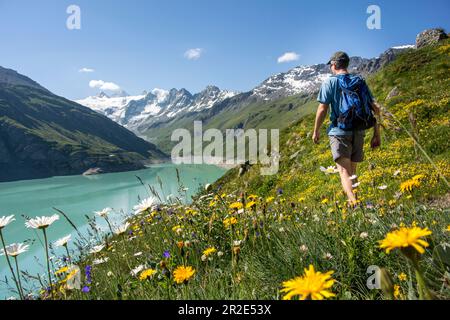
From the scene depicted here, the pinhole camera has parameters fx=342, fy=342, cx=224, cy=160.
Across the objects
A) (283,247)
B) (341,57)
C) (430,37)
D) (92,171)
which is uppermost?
(430,37)

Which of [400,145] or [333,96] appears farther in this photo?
[400,145]

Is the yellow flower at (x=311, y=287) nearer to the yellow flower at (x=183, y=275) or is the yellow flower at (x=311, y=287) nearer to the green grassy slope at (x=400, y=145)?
the yellow flower at (x=183, y=275)

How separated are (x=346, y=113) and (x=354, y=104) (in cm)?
20

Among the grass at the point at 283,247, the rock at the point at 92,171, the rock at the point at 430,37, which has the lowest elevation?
the rock at the point at 92,171

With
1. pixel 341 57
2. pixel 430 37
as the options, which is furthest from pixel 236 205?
pixel 430 37

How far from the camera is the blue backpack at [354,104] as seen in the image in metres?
5.81

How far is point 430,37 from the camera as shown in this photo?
91.5ft

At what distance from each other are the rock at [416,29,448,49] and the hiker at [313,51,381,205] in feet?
79.2

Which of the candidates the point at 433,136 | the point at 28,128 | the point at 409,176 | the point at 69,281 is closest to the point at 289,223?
the point at 69,281

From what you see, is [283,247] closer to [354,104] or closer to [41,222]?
[41,222]

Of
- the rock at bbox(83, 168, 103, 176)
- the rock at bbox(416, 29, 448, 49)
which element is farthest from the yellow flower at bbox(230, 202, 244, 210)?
the rock at bbox(83, 168, 103, 176)

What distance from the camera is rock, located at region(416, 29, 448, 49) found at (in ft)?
84.8

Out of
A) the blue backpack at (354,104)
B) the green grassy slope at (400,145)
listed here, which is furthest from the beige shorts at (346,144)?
the green grassy slope at (400,145)
